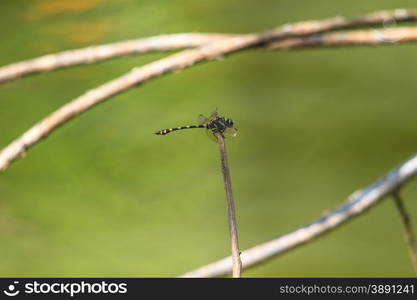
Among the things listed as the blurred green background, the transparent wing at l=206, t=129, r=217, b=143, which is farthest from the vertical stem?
the blurred green background

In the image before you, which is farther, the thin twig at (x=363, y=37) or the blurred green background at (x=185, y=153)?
the blurred green background at (x=185, y=153)

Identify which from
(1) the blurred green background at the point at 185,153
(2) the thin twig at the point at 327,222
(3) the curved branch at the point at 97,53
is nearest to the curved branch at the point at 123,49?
(3) the curved branch at the point at 97,53

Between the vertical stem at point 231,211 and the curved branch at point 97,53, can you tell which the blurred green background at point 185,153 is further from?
the vertical stem at point 231,211

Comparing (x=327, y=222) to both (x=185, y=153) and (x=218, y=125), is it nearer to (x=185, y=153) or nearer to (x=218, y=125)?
(x=218, y=125)

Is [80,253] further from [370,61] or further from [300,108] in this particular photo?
[370,61]

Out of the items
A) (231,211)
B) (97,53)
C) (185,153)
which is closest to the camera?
(231,211)

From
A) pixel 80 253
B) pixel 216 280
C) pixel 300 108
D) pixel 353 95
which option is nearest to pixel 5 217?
pixel 80 253

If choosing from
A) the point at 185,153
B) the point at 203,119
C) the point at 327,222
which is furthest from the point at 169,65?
the point at 185,153
